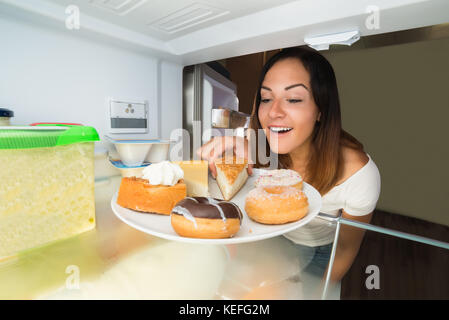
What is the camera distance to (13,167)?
353mm

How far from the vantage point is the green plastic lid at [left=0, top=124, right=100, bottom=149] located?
34 cm

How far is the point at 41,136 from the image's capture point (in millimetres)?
370

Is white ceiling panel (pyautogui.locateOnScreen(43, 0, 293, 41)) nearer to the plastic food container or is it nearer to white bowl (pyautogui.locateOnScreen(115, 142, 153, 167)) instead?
white bowl (pyautogui.locateOnScreen(115, 142, 153, 167))

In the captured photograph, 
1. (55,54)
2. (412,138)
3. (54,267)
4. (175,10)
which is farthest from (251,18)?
(412,138)

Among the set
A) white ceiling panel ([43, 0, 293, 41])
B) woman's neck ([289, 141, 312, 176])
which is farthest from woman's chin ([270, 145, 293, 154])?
white ceiling panel ([43, 0, 293, 41])

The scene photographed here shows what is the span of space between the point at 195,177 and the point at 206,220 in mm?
276

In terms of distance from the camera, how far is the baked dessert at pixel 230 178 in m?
0.61

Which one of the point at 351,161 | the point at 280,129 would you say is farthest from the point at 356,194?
the point at 280,129

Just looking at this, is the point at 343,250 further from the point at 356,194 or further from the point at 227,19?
the point at 227,19

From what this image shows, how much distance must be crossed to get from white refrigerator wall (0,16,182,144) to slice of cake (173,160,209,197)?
0.91 m

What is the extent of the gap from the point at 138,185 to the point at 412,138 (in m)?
2.85

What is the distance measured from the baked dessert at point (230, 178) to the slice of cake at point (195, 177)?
0.05 metres

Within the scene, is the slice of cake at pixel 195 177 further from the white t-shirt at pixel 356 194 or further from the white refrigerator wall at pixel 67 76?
the white refrigerator wall at pixel 67 76

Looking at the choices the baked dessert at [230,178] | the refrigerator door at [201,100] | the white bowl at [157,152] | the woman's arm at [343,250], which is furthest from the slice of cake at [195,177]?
the refrigerator door at [201,100]
